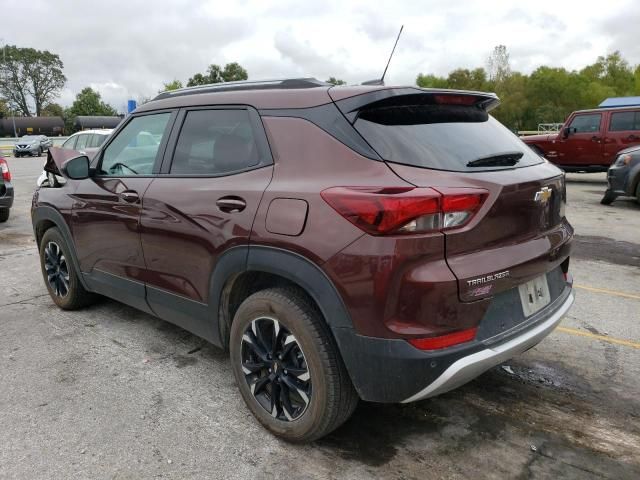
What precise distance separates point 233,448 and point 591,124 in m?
14.1

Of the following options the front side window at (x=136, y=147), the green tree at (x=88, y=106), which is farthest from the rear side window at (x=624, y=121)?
the green tree at (x=88, y=106)

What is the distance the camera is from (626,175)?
10.2 m

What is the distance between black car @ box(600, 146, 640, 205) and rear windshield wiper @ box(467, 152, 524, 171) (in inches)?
348

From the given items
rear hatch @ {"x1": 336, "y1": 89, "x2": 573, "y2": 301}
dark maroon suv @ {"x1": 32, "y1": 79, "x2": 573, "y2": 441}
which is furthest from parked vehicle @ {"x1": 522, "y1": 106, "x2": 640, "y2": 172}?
rear hatch @ {"x1": 336, "y1": 89, "x2": 573, "y2": 301}

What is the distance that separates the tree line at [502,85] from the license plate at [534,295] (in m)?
52.2

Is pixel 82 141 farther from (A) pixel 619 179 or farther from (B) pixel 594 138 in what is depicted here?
(B) pixel 594 138

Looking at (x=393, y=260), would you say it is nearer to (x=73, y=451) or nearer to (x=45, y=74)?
(x=73, y=451)

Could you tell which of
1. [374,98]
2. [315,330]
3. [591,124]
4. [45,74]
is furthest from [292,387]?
[45,74]

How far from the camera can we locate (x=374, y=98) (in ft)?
8.17

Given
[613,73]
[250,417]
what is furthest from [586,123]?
[613,73]

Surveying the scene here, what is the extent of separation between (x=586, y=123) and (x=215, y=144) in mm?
13576

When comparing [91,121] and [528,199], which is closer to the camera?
[528,199]

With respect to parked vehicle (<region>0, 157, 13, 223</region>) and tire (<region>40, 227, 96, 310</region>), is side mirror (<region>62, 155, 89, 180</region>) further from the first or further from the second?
parked vehicle (<region>0, 157, 13, 223</region>)

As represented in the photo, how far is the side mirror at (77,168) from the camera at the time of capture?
3898mm
